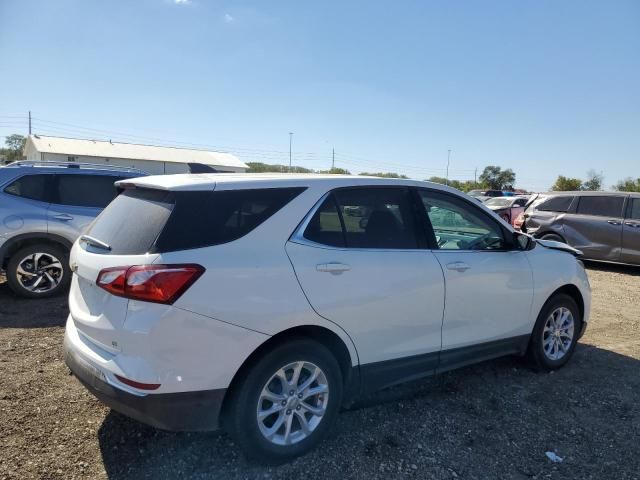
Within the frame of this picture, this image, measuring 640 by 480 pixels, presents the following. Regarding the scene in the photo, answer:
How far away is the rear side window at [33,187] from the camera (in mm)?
6250

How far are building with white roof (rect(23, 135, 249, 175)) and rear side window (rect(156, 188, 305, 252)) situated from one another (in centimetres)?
4024

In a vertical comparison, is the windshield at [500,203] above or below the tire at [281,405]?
above

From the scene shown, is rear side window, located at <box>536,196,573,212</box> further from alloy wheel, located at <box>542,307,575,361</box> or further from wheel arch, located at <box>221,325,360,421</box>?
wheel arch, located at <box>221,325,360,421</box>

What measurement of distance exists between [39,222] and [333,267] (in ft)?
16.4

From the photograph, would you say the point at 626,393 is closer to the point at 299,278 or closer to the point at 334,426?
the point at 334,426

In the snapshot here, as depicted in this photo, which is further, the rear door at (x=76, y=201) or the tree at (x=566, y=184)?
the tree at (x=566, y=184)

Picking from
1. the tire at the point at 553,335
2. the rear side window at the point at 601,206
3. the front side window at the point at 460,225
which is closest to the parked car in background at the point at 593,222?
the rear side window at the point at 601,206

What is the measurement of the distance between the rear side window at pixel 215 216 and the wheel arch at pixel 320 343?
0.64 meters

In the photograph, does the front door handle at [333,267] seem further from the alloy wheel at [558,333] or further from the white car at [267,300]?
the alloy wheel at [558,333]

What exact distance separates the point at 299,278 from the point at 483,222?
1939 millimetres

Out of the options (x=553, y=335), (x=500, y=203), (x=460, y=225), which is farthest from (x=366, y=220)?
(x=500, y=203)

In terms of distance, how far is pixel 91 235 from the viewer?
3.04 m

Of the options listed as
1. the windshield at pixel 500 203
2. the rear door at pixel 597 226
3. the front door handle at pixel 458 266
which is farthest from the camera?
the windshield at pixel 500 203

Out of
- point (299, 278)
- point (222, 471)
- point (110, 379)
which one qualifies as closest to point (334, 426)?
point (222, 471)
